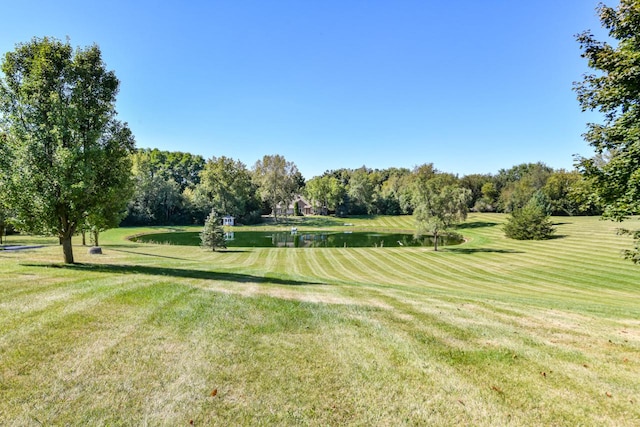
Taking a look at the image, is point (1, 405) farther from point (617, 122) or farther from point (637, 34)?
point (637, 34)

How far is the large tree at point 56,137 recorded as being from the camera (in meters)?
14.3

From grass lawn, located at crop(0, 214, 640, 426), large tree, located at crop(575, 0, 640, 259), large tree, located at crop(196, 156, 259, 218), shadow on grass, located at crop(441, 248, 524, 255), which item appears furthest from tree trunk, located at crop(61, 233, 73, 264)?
large tree, located at crop(196, 156, 259, 218)

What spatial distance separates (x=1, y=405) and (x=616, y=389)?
9158 mm

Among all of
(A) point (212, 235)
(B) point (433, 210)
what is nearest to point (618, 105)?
(B) point (433, 210)

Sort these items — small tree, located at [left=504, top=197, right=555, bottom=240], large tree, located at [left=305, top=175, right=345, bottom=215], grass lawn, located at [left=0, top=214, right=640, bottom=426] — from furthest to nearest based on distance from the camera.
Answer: large tree, located at [left=305, top=175, right=345, bottom=215]
small tree, located at [left=504, top=197, right=555, bottom=240]
grass lawn, located at [left=0, top=214, right=640, bottom=426]

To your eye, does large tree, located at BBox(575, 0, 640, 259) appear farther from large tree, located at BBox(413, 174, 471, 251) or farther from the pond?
the pond

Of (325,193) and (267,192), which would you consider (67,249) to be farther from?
(325,193)

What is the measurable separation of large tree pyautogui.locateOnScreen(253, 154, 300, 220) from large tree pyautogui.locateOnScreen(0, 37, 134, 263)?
7827 centimetres

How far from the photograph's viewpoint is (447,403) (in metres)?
4.79

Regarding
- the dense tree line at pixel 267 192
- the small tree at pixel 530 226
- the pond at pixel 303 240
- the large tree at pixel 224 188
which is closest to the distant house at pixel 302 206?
the dense tree line at pixel 267 192

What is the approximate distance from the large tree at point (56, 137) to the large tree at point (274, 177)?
257 feet

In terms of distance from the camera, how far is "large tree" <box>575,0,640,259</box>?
9.38m

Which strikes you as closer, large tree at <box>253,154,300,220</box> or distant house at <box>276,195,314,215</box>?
large tree at <box>253,154,300,220</box>

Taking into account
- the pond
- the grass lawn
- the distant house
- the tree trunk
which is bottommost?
the pond
